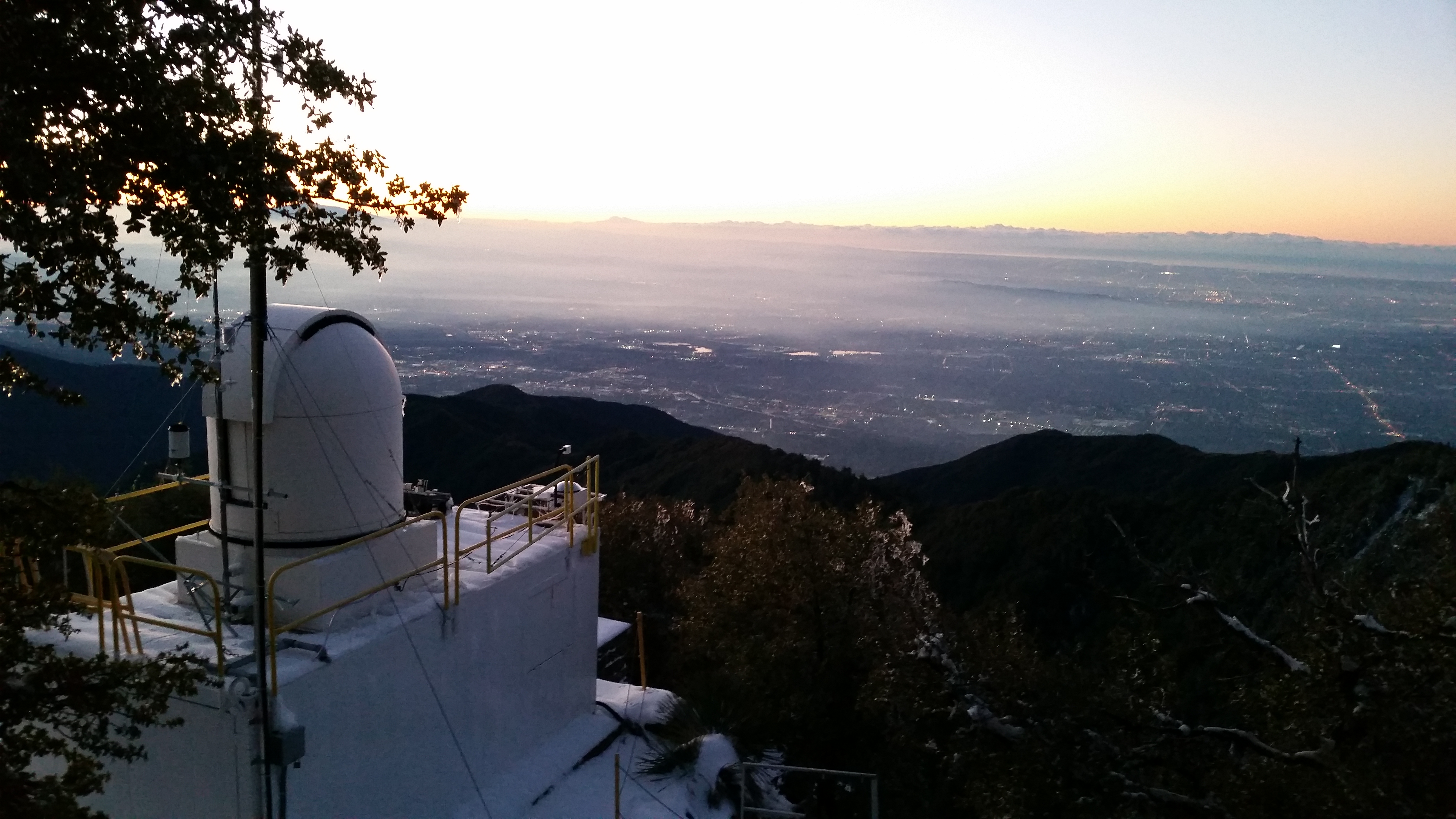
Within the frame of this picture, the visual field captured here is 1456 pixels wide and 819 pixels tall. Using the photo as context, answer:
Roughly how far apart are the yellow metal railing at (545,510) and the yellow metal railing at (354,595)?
0.52 meters

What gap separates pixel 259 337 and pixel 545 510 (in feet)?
20.5

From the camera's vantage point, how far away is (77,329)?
5.22 metres

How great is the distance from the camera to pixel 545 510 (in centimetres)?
1175

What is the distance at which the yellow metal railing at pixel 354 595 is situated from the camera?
6.79 m

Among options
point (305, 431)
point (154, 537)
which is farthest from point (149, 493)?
point (305, 431)

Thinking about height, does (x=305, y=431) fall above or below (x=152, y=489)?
above

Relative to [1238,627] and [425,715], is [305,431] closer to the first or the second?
[425,715]

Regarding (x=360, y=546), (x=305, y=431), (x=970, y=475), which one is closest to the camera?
(x=305, y=431)

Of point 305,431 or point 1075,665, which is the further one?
point 1075,665

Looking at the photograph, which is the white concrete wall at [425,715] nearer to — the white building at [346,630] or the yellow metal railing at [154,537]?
the white building at [346,630]

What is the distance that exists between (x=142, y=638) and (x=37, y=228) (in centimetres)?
440

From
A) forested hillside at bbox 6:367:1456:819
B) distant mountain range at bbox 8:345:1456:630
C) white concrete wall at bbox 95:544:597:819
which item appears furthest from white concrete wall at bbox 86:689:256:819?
forested hillside at bbox 6:367:1456:819

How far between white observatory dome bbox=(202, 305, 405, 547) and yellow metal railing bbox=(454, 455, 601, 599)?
1.36 m

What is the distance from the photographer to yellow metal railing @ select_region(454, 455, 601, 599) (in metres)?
10.1
